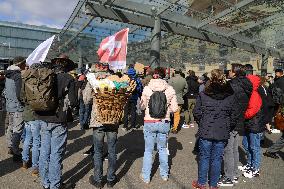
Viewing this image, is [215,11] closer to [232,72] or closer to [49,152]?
[232,72]

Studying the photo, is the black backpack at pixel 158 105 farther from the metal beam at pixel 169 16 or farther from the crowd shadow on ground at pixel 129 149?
the metal beam at pixel 169 16

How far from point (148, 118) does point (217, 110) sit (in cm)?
117

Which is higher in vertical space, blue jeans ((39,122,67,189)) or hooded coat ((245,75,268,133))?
hooded coat ((245,75,268,133))

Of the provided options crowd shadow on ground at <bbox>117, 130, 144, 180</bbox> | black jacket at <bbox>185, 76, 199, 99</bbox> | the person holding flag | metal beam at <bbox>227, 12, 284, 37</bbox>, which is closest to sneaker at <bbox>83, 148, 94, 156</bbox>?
crowd shadow on ground at <bbox>117, 130, 144, 180</bbox>

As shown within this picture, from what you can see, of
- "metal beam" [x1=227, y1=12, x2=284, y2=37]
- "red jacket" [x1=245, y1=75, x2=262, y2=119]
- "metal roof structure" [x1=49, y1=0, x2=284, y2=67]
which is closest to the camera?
"red jacket" [x1=245, y1=75, x2=262, y2=119]

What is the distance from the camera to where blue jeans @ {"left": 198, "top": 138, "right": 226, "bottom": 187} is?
4.61 meters

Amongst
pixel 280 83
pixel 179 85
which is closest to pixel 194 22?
pixel 179 85

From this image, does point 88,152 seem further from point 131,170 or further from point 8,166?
point 8,166

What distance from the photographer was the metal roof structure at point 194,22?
9539 mm

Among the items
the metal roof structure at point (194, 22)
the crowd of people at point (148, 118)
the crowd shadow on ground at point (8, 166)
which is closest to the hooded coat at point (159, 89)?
the crowd of people at point (148, 118)

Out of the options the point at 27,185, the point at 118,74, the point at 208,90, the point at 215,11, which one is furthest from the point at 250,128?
the point at 215,11

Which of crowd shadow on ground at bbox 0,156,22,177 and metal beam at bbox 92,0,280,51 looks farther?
metal beam at bbox 92,0,280,51

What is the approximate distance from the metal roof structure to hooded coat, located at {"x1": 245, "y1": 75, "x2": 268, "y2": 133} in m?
4.91

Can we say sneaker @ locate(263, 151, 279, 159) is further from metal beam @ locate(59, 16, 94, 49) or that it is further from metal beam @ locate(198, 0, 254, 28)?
metal beam @ locate(59, 16, 94, 49)
